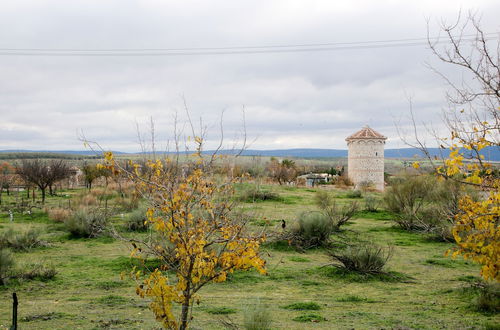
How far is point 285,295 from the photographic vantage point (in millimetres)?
9852

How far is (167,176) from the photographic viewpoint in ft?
18.8

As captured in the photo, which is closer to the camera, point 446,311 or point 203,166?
point 203,166

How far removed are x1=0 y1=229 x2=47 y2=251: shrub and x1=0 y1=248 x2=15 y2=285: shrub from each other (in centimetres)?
336

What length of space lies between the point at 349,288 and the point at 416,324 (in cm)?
295

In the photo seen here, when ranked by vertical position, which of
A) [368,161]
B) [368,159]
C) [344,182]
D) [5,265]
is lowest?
[5,265]

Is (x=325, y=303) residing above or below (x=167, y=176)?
below

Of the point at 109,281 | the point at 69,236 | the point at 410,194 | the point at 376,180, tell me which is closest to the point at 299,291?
the point at 109,281

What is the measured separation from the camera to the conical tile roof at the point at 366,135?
146ft

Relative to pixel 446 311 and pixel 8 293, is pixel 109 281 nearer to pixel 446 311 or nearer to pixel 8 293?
pixel 8 293

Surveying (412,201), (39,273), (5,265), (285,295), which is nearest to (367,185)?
(412,201)

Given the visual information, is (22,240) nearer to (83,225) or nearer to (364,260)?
(83,225)

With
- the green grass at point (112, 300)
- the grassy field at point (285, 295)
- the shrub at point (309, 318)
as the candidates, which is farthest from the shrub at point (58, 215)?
the shrub at point (309, 318)

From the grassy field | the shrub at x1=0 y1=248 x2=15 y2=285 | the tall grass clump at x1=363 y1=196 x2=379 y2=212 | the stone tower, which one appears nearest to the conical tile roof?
the stone tower

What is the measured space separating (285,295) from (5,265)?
19.2 ft
